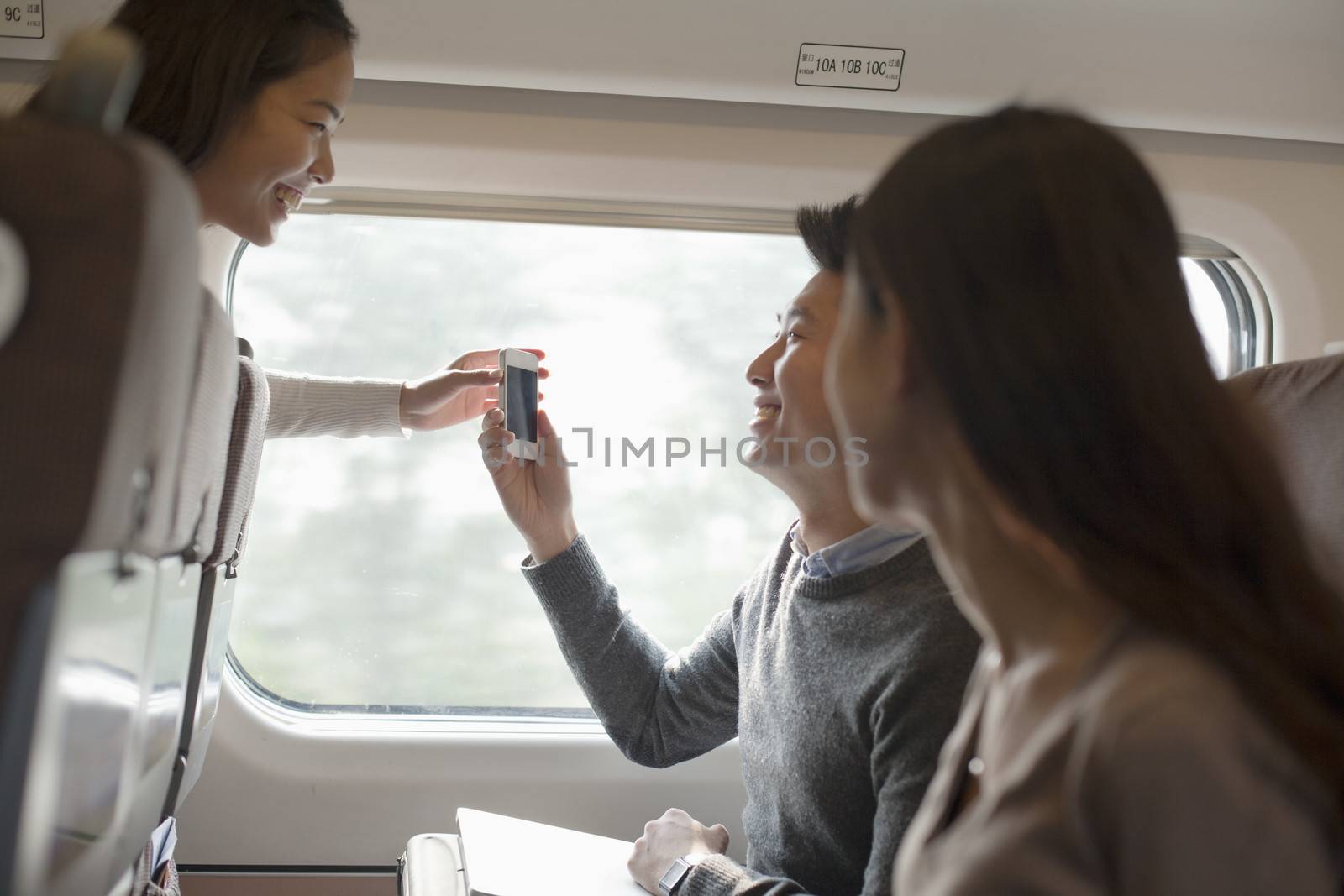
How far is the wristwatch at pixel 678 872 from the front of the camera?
1634mm

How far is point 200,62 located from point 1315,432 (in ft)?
4.84

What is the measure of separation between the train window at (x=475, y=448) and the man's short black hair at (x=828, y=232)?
0.39 m

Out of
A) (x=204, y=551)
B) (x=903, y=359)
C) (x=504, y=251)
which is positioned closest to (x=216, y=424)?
(x=204, y=551)

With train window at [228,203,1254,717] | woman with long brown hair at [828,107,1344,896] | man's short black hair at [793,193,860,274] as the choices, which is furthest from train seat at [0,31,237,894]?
train window at [228,203,1254,717]

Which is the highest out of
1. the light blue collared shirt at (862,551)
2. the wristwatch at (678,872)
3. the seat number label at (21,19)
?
the seat number label at (21,19)

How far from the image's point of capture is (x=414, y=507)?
2.27m

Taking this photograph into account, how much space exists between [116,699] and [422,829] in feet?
4.24

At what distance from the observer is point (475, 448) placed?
2264 millimetres

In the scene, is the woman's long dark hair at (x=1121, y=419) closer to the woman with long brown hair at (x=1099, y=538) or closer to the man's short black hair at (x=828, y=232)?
the woman with long brown hair at (x=1099, y=538)

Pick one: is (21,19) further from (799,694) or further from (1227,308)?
(1227,308)

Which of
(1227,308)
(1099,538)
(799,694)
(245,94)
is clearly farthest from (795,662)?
(1227,308)

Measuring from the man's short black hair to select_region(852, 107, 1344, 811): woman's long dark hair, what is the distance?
3.18ft

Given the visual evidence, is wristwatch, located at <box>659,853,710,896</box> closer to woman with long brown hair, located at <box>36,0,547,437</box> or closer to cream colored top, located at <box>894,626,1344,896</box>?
cream colored top, located at <box>894,626,1344,896</box>

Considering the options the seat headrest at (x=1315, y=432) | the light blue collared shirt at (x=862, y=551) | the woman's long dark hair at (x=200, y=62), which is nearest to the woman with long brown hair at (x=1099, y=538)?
the seat headrest at (x=1315, y=432)
